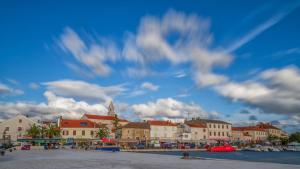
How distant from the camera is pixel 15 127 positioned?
347 ft

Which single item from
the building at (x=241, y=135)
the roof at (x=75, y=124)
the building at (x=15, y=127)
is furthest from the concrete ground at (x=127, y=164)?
the building at (x=241, y=135)

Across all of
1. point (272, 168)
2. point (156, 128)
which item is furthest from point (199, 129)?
point (272, 168)

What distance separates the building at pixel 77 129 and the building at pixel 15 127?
38.9 feet

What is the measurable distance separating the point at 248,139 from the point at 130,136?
7165 cm

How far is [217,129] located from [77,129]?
59474 mm

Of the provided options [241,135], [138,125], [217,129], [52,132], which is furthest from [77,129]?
[241,135]

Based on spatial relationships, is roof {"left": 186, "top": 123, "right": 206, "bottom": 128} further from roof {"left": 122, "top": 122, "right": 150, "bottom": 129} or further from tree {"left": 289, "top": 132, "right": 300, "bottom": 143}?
tree {"left": 289, "top": 132, "right": 300, "bottom": 143}

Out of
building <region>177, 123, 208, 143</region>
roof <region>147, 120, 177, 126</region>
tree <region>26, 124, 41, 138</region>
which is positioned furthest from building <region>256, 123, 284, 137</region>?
tree <region>26, 124, 41, 138</region>

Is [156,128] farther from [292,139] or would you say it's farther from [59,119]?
[292,139]

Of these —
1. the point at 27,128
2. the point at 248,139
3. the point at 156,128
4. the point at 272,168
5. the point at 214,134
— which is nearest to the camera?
the point at 272,168

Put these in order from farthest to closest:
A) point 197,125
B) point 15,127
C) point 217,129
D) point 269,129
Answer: point 269,129 → point 217,129 → point 197,125 → point 15,127

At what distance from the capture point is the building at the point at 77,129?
10625 centimetres

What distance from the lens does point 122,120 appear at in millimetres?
143375

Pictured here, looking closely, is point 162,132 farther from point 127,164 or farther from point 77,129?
point 127,164
